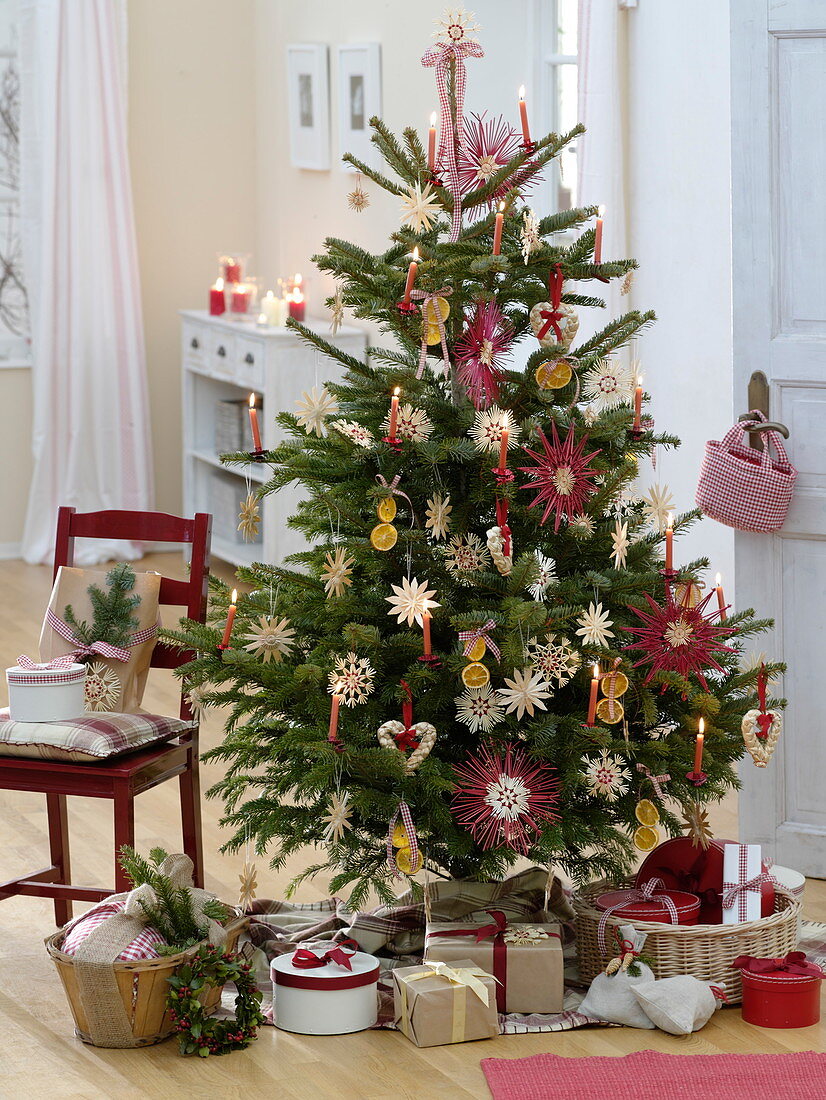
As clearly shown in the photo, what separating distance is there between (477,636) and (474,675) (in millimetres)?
65

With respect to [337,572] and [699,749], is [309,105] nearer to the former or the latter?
[337,572]

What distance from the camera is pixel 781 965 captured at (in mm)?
2789

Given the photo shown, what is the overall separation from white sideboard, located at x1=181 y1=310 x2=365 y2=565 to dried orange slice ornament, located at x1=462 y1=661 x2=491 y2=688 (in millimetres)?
2866

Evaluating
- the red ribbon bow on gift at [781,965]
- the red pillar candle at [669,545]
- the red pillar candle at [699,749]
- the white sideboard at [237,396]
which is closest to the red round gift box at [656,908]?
the red ribbon bow on gift at [781,965]

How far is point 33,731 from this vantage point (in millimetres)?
2855

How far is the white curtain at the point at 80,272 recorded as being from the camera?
6.67 meters

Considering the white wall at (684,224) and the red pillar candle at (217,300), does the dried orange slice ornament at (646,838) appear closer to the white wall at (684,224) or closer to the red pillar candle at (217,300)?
the white wall at (684,224)

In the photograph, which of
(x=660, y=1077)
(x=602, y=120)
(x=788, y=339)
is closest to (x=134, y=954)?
(x=660, y=1077)

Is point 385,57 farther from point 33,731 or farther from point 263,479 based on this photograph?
point 33,731

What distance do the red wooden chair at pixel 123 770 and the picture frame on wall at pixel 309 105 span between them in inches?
137

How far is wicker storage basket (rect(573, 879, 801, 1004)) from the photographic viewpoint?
280 centimetres

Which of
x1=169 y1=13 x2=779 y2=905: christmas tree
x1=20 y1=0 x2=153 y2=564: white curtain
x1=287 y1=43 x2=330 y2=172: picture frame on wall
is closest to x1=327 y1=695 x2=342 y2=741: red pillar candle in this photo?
x1=169 y1=13 x2=779 y2=905: christmas tree

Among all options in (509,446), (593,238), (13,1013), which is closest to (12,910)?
(13,1013)

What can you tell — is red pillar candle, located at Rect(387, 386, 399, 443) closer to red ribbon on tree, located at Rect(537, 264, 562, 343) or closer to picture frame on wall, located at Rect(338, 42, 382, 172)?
red ribbon on tree, located at Rect(537, 264, 562, 343)
